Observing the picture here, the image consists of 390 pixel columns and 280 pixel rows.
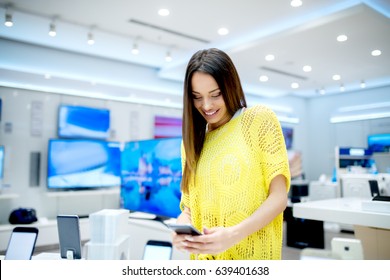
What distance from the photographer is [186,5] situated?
10.2ft

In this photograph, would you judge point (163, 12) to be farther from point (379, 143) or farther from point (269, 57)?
point (379, 143)

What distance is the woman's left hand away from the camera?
743 mm

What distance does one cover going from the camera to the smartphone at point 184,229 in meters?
0.71

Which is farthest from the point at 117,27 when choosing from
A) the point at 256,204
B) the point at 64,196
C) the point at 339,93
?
the point at 256,204

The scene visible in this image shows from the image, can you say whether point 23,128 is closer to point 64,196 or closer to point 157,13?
point 64,196

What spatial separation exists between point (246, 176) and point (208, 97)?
247 mm

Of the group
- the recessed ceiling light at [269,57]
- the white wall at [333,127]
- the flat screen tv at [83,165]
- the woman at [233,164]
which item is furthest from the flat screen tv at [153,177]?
the recessed ceiling light at [269,57]

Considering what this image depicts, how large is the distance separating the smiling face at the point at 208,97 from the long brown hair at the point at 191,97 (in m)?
0.01

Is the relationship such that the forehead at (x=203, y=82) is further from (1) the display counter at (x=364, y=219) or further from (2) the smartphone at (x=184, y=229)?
(1) the display counter at (x=364, y=219)

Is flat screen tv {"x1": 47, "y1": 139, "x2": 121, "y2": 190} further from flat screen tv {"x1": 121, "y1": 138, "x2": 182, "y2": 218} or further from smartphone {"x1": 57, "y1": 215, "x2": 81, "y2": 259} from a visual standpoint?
smartphone {"x1": 57, "y1": 215, "x2": 81, "y2": 259}

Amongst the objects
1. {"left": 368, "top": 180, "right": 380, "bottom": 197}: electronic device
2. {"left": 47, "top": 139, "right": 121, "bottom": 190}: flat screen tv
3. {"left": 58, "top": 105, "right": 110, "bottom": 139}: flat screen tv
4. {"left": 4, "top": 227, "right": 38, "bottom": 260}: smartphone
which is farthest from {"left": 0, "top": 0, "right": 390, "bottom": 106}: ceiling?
{"left": 4, "top": 227, "right": 38, "bottom": 260}: smartphone

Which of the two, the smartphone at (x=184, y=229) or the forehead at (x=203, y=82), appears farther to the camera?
the forehead at (x=203, y=82)

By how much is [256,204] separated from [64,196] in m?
1.38

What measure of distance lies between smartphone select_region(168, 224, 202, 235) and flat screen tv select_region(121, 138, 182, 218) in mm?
1512
